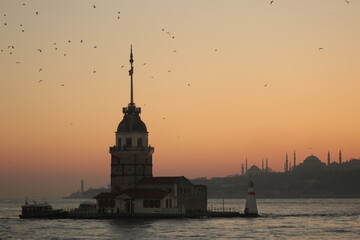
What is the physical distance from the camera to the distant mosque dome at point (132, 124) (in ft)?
397

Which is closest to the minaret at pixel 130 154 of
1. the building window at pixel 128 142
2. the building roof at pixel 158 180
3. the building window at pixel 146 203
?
the building window at pixel 128 142

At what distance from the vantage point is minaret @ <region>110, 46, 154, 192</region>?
120 metres

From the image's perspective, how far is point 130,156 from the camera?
12000cm

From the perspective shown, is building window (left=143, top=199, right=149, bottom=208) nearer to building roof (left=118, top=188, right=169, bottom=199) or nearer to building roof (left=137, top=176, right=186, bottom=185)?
building roof (left=118, top=188, right=169, bottom=199)

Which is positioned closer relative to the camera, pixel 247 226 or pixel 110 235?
pixel 110 235

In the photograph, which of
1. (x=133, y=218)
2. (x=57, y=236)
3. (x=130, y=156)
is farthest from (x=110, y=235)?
(x=130, y=156)

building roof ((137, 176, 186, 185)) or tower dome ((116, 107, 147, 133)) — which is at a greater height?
tower dome ((116, 107, 147, 133))

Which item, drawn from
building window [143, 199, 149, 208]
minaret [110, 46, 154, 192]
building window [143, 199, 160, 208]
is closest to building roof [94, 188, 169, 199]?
building window [143, 199, 160, 208]

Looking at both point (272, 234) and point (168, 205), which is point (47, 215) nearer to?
point (168, 205)

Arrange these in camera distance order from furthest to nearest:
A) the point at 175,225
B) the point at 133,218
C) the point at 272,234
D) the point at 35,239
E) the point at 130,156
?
the point at 130,156 < the point at 133,218 < the point at 175,225 < the point at 272,234 < the point at 35,239

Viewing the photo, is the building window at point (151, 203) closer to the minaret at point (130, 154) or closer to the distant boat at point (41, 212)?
the minaret at point (130, 154)

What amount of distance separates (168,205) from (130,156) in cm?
998

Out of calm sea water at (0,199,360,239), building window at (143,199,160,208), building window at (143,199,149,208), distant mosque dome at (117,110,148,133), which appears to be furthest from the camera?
distant mosque dome at (117,110,148,133)

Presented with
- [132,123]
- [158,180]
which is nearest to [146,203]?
[158,180]
